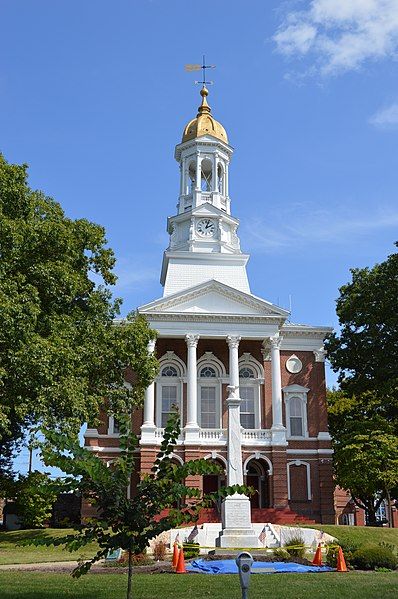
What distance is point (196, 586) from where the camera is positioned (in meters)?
16.2

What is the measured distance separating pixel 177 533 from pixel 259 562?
886 centimetres

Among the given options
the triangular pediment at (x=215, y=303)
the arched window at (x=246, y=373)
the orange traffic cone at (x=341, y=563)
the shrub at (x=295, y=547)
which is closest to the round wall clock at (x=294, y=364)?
the arched window at (x=246, y=373)

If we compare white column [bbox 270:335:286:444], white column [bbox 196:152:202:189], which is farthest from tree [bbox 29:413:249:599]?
white column [bbox 196:152:202:189]

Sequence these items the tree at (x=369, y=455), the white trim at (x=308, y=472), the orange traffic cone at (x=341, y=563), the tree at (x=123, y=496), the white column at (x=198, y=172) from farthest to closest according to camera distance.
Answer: the white column at (x=198, y=172), the white trim at (x=308, y=472), the tree at (x=369, y=455), the orange traffic cone at (x=341, y=563), the tree at (x=123, y=496)

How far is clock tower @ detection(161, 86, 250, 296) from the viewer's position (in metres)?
48.5

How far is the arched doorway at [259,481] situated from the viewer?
42.8 meters

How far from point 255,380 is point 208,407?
3.42 metres

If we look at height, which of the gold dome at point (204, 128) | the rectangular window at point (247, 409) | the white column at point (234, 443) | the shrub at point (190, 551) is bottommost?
the shrub at point (190, 551)

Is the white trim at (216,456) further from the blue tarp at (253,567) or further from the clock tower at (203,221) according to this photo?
the blue tarp at (253,567)

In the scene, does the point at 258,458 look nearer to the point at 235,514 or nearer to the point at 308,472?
the point at 308,472

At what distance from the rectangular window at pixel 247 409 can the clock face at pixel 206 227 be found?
11868 mm

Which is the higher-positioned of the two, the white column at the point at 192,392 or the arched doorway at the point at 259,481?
the white column at the point at 192,392

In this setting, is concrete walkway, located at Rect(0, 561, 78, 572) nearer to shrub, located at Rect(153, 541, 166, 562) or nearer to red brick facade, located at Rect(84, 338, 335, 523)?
shrub, located at Rect(153, 541, 166, 562)

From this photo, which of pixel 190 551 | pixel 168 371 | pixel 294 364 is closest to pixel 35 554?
pixel 190 551
